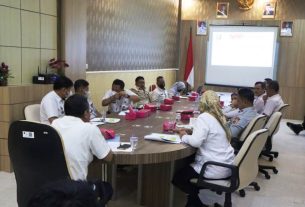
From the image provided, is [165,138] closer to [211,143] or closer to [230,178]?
[211,143]

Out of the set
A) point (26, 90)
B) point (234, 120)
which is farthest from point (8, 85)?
point (234, 120)

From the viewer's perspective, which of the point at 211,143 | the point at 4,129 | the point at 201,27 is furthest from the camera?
the point at 201,27

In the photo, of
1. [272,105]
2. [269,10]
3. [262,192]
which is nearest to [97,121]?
[262,192]

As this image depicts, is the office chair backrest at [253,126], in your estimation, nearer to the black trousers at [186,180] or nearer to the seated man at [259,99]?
the black trousers at [186,180]

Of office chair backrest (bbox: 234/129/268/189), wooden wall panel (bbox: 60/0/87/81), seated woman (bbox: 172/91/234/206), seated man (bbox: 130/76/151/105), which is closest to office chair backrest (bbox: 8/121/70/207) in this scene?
seated woman (bbox: 172/91/234/206)

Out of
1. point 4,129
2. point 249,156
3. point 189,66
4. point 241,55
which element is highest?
Answer: point 241,55

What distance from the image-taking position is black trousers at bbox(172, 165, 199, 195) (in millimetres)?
2713

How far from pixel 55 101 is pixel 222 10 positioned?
715 centimetres

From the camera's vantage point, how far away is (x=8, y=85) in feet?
12.9

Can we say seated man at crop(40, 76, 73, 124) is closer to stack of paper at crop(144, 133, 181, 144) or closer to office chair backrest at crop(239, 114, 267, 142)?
stack of paper at crop(144, 133, 181, 144)

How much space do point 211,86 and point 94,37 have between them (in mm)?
4642

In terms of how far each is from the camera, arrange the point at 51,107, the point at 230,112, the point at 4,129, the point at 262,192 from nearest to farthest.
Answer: the point at 51,107
the point at 262,192
the point at 4,129
the point at 230,112

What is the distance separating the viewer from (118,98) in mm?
4656

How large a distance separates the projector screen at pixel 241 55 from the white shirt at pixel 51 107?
635cm
